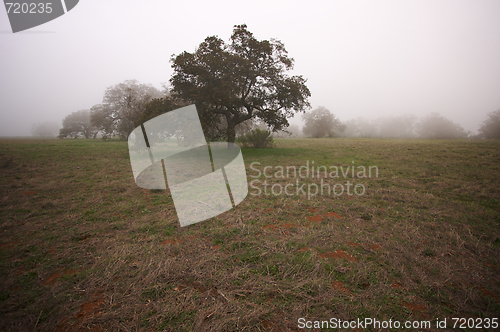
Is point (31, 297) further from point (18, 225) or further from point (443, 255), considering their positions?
point (443, 255)

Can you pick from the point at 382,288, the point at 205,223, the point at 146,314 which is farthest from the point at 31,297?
the point at 382,288

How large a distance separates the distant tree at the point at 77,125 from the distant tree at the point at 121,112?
1991 centimetres

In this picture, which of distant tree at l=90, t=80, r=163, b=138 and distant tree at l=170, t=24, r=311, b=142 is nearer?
distant tree at l=170, t=24, r=311, b=142

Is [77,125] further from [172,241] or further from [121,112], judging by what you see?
[172,241]

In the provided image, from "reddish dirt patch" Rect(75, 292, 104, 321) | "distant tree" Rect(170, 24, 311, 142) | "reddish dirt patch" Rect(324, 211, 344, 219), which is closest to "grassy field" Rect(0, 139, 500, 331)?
"reddish dirt patch" Rect(75, 292, 104, 321)

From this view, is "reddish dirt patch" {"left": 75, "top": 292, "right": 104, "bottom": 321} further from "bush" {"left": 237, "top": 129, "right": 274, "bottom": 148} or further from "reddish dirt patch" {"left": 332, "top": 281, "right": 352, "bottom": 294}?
"bush" {"left": 237, "top": 129, "right": 274, "bottom": 148}

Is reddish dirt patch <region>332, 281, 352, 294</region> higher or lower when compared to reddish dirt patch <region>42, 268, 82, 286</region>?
lower

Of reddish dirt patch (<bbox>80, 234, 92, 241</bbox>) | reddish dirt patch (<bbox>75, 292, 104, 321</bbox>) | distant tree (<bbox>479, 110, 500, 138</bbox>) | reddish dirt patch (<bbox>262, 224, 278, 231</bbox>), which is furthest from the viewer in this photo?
distant tree (<bbox>479, 110, 500, 138</bbox>)

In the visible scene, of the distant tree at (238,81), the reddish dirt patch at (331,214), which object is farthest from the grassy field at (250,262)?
the distant tree at (238,81)

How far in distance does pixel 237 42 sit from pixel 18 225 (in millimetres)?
16419

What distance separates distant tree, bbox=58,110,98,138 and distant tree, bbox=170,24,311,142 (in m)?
44.9

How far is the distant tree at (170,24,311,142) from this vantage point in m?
14.2

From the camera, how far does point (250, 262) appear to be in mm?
3283

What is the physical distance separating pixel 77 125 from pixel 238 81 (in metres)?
53.5
